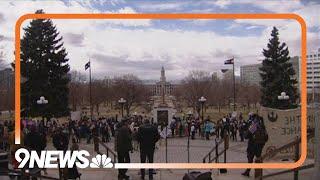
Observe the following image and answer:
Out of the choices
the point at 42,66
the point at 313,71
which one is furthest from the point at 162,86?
the point at 313,71

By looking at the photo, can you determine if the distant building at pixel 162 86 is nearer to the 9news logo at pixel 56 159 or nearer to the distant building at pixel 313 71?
the 9news logo at pixel 56 159

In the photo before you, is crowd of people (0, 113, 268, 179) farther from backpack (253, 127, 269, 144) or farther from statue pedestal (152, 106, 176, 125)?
statue pedestal (152, 106, 176, 125)

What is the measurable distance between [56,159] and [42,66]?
1.81ft

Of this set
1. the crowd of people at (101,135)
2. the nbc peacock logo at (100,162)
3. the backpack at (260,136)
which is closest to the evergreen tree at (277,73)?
the crowd of people at (101,135)

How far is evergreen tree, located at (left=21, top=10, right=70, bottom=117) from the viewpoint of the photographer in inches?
109

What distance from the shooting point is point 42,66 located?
9.54ft

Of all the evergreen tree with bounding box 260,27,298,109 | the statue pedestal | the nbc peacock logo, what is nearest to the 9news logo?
the nbc peacock logo

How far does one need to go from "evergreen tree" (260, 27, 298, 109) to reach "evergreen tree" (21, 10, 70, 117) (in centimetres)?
119

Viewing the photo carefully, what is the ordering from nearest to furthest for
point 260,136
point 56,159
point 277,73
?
point 56,159 → point 277,73 → point 260,136

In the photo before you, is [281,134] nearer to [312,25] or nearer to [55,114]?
[312,25]

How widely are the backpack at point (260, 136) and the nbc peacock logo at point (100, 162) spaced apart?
6.39ft

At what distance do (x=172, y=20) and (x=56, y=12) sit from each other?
649 millimetres

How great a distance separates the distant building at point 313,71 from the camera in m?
2.62

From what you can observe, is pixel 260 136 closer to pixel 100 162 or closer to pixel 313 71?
pixel 313 71
